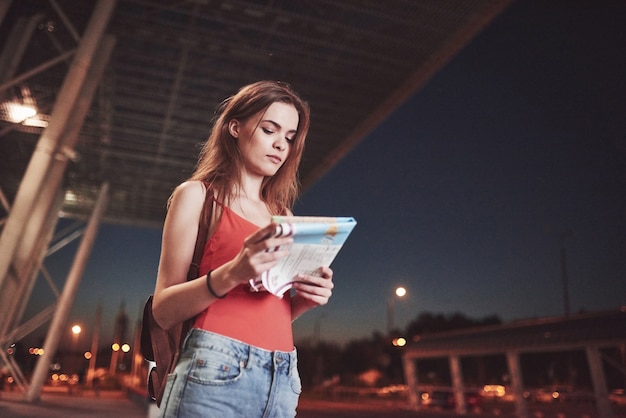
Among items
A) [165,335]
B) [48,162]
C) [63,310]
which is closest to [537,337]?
[63,310]

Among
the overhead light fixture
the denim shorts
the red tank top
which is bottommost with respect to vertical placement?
the denim shorts

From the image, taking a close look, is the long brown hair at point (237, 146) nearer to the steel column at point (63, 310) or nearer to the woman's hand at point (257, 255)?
the woman's hand at point (257, 255)

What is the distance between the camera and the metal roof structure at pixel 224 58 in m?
13.1

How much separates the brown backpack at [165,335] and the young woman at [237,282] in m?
0.03

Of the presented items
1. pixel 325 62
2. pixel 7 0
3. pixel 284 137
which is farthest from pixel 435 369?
pixel 284 137

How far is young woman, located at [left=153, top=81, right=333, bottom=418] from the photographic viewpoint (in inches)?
68.1

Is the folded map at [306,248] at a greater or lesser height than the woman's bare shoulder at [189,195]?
lesser

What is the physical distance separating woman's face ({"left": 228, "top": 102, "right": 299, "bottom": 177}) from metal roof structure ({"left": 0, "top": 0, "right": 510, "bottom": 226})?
31.2 feet

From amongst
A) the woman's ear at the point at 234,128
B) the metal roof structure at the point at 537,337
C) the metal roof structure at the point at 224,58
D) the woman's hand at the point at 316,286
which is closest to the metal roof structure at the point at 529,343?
the metal roof structure at the point at 537,337

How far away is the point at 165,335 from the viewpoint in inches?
78.6

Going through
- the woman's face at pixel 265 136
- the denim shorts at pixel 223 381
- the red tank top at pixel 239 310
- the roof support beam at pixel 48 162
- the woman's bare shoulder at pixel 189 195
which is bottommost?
the denim shorts at pixel 223 381

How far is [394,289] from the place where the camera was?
3606cm

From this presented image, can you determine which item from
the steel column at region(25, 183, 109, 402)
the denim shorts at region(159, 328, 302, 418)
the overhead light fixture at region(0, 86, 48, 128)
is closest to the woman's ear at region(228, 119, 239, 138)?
the denim shorts at region(159, 328, 302, 418)

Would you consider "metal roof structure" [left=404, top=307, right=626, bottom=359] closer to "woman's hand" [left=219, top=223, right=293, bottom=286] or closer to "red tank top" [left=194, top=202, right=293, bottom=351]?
"red tank top" [left=194, top=202, right=293, bottom=351]
